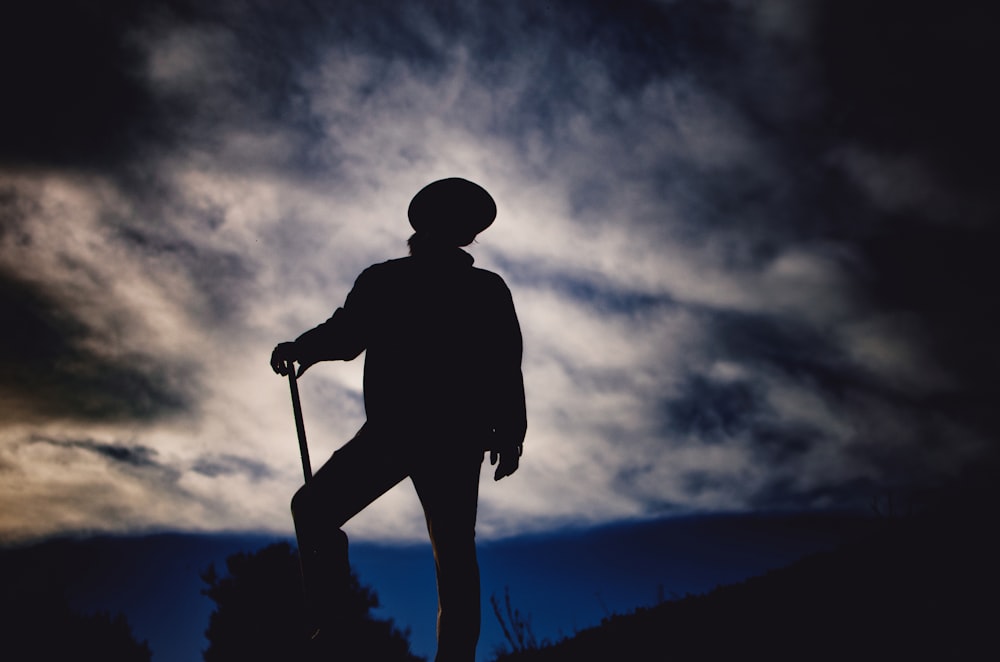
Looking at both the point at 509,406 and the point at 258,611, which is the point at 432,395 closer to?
the point at 509,406

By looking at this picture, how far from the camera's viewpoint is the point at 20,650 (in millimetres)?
17531

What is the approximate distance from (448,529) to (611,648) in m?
2.02

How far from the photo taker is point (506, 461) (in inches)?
109

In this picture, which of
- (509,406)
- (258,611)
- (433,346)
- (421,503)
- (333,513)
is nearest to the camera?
(333,513)

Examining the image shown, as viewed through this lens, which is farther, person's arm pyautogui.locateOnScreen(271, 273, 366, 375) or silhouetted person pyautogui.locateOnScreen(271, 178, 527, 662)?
person's arm pyautogui.locateOnScreen(271, 273, 366, 375)

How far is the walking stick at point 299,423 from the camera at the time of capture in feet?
9.27

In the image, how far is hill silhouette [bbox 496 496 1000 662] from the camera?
197cm

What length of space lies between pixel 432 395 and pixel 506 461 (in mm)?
589

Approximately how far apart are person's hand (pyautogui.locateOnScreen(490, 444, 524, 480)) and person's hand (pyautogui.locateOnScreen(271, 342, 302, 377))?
1.13 meters

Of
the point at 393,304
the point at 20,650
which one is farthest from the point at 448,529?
the point at 20,650

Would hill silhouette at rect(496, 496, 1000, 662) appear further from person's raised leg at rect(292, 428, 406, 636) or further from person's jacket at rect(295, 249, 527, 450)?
person's raised leg at rect(292, 428, 406, 636)

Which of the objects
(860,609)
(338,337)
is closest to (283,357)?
(338,337)

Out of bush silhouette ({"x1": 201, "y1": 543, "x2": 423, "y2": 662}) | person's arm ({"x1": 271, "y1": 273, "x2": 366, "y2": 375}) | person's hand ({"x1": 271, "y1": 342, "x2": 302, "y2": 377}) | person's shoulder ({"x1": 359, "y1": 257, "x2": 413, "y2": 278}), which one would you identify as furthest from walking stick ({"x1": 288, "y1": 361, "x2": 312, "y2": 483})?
bush silhouette ({"x1": 201, "y1": 543, "x2": 423, "y2": 662})

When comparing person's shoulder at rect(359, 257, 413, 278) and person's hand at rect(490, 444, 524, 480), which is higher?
person's shoulder at rect(359, 257, 413, 278)
